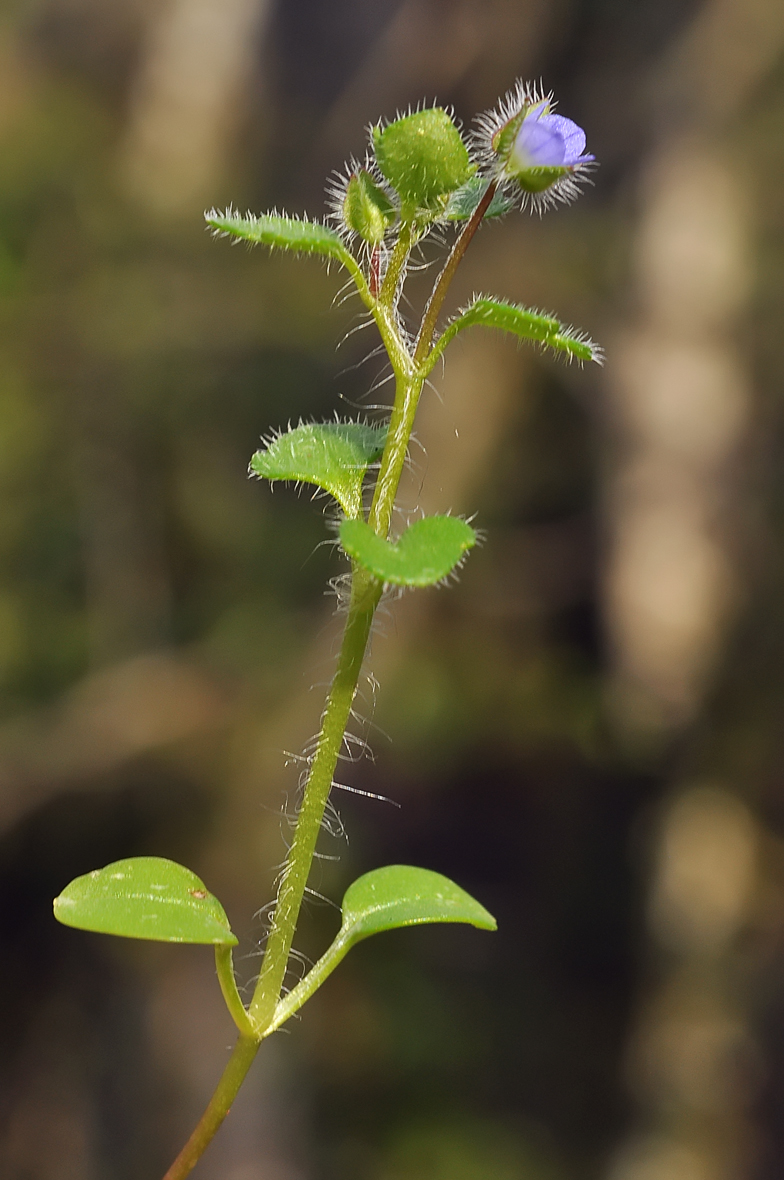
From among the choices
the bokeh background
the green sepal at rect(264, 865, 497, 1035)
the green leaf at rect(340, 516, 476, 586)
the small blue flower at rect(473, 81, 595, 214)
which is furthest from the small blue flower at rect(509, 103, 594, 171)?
the bokeh background

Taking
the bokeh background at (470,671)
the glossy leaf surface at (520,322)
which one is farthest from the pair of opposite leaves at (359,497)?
the bokeh background at (470,671)

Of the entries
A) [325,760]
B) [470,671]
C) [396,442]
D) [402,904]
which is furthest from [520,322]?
[470,671]

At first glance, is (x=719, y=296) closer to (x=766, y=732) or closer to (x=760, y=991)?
(x=766, y=732)

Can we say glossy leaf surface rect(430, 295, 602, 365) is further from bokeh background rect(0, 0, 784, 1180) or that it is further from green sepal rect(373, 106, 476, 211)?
bokeh background rect(0, 0, 784, 1180)

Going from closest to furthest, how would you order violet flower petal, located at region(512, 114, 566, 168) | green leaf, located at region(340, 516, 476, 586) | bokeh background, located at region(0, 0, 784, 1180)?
green leaf, located at region(340, 516, 476, 586)
violet flower petal, located at region(512, 114, 566, 168)
bokeh background, located at region(0, 0, 784, 1180)

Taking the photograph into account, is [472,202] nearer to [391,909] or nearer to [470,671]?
[391,909]

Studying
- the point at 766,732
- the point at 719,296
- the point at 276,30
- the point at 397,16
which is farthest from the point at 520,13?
the point at 766,732
